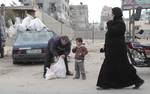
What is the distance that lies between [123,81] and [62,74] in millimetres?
3566

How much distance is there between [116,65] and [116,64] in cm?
3

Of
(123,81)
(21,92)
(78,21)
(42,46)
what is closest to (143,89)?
(123,81)

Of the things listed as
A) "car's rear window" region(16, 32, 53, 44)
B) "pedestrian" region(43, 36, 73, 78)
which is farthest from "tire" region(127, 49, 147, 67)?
"car's rear window" region(16, 32, 53, 44)

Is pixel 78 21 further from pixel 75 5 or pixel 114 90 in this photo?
pixel 114 90

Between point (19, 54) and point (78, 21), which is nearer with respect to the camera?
point (19, 54)

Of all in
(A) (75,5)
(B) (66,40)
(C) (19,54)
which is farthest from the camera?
(A) (75,5)

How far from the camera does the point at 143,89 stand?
43.2ft

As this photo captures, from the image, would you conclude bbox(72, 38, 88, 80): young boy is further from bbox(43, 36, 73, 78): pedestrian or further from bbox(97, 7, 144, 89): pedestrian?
bbox(97, 7, 144, 89): pedestrian

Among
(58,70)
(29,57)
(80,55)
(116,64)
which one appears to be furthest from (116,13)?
(29,57)

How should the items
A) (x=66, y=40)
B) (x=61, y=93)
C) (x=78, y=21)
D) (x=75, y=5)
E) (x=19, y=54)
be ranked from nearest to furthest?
(x=61, y=93) < (x=66, y=40) < (x=19, y=54) < (x=78, y=21) < (x=75, y=5)

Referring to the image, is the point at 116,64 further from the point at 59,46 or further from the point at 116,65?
the point at 59,46

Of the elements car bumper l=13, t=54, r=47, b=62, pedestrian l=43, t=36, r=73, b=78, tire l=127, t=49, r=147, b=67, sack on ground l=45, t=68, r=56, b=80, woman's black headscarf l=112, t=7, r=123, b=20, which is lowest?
car bumper l=13, t=54, r=47, b=62

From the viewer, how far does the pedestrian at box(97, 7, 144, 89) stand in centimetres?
1294

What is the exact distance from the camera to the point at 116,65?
1297cm
